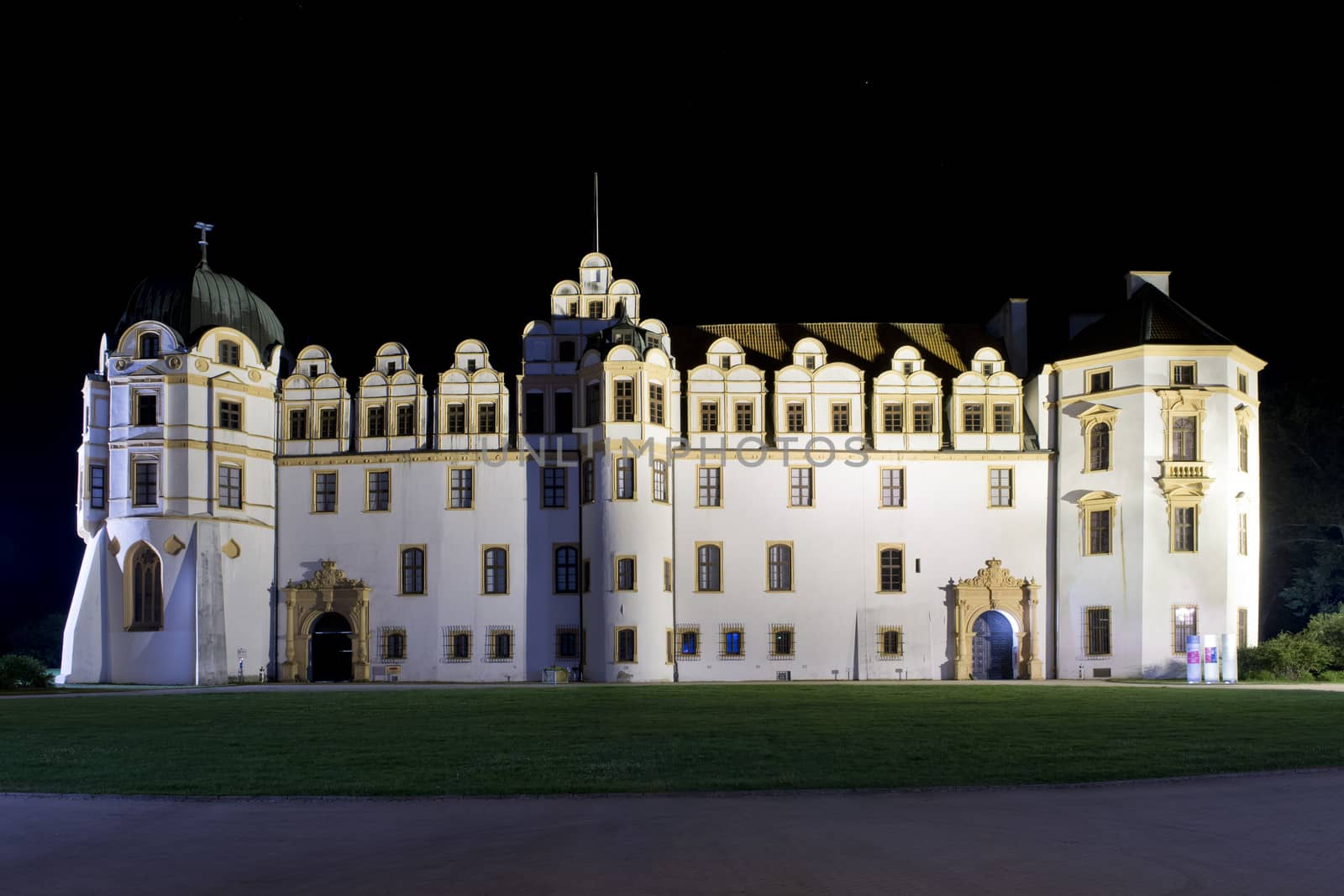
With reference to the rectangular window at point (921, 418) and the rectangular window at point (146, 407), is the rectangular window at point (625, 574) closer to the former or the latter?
the rectangular window at point (921, 418)

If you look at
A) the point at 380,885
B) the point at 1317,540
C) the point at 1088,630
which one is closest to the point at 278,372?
the point at 1088,630

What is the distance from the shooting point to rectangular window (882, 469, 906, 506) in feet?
178

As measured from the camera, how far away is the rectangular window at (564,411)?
54844 millimetres

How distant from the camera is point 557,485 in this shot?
54438 millimetres

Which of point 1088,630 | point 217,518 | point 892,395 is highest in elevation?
point 892,395

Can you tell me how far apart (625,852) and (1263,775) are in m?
9.64

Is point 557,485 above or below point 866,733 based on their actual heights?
above

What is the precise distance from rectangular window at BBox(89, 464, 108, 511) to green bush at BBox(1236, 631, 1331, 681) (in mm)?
39132

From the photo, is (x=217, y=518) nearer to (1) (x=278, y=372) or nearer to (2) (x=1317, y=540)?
(1) (x=278, y=372)

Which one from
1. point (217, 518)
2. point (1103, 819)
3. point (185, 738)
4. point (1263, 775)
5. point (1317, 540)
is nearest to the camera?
point (1103, 819)

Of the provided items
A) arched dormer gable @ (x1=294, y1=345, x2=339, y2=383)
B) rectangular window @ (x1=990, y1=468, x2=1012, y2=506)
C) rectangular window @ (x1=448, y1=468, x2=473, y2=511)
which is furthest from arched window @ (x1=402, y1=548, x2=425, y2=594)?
rectangular window @ (x1=990, y1=468, x2=1012, y2=506)

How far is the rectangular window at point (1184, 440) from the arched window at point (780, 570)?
1367 centimetres

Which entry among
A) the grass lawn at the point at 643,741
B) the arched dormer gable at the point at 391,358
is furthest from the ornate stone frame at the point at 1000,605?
the arched dormer gable at the point at 391,358

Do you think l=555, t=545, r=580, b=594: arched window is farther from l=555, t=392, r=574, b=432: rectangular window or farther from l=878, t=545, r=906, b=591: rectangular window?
l=878, t=545, r=906, b=591: rectangular window
